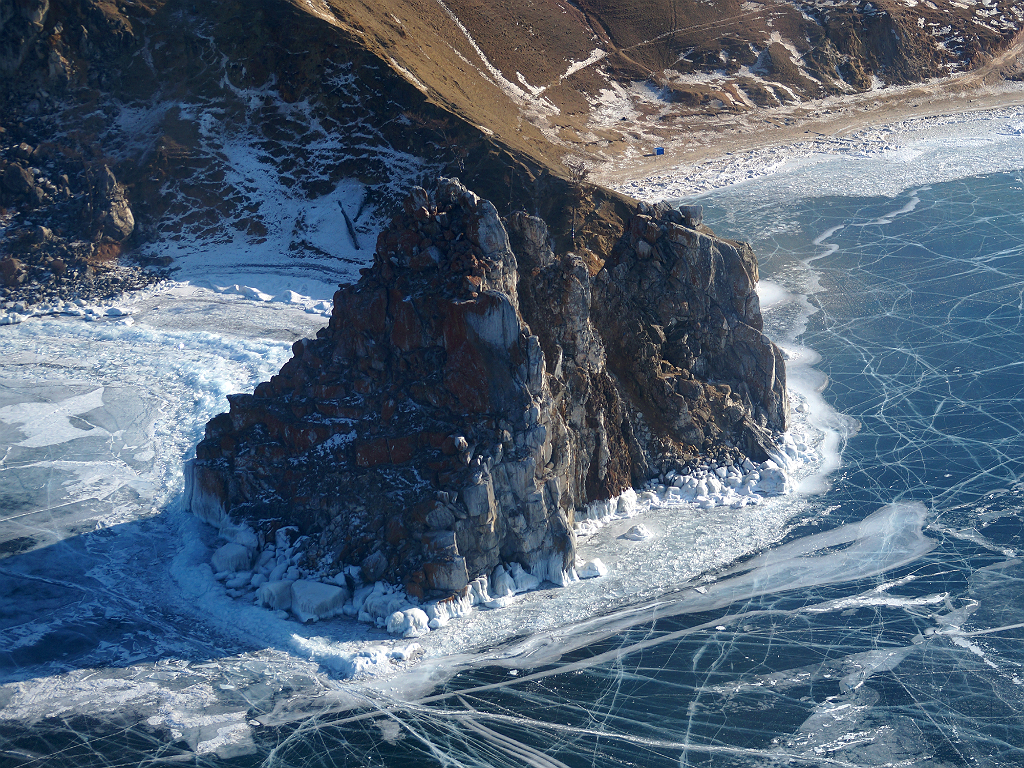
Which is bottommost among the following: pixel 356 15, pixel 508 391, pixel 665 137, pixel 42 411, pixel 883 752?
pixel 883 752

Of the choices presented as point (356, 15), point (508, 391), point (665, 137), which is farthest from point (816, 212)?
point (508, 391)

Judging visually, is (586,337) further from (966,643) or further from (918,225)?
(918,225)

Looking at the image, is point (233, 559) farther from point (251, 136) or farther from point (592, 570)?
point (251, 136)

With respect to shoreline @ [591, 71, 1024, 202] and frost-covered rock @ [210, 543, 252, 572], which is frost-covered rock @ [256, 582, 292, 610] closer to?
frost-covered rock @ [210, 543, 252, 572]

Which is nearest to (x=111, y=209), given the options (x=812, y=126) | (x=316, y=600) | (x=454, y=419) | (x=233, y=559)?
(x=233, y=559)

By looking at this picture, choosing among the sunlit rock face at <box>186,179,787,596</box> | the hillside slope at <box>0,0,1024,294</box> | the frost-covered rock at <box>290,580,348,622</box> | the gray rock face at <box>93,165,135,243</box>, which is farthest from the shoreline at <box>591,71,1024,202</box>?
the frost-covered rock at <box>290,580,348,622</box>
